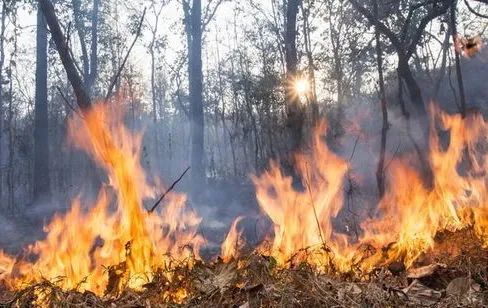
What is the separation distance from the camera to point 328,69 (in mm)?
27875

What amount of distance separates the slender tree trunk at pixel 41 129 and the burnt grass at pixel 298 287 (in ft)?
54.1

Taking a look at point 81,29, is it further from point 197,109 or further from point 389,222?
point 389,222

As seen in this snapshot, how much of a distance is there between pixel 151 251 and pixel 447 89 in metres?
23.6

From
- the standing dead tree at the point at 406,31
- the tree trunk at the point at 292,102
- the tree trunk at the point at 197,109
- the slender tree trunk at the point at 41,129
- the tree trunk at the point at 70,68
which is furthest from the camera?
the tree trunk at the point at 197,109

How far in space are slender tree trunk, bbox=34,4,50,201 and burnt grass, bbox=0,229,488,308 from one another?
Result: 16501mm

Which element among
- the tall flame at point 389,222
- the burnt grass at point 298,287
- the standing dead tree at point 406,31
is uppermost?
the standing dead tree at point 406,31

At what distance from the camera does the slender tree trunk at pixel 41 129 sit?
747 inches

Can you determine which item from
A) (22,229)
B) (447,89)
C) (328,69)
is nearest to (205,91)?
(328,69)

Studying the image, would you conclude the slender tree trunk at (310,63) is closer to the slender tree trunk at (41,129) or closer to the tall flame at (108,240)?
the slender tree trunk at (41,129)

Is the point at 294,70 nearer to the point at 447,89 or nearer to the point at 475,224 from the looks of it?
the point at 475,224

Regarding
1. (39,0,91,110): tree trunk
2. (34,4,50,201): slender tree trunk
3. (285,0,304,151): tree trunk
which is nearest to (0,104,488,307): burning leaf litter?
(39,0,91,110): tree trunk

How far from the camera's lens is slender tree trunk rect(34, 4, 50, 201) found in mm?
18969

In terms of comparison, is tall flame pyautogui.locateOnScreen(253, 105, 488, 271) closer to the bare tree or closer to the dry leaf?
the dry leaf

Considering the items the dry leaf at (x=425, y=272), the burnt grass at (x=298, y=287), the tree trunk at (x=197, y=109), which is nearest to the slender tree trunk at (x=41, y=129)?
the tree trunk at (x=197, y=109)
